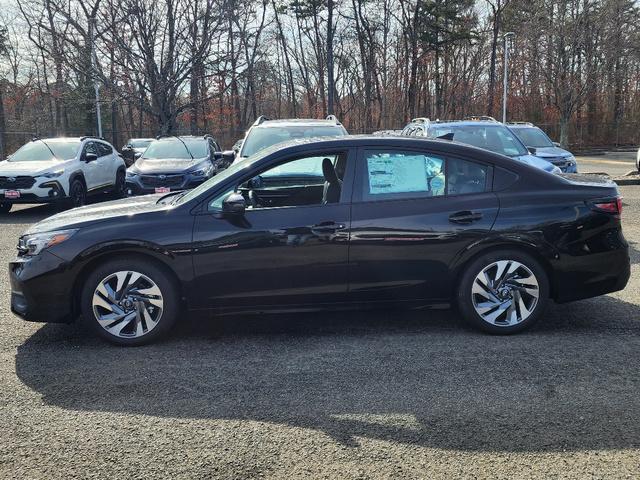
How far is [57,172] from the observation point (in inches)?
482

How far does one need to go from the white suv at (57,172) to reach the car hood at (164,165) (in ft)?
4.42

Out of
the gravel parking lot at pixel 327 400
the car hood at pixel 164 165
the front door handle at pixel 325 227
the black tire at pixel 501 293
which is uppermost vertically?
the car hood at pixel 164 165

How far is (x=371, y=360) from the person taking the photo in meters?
4.25

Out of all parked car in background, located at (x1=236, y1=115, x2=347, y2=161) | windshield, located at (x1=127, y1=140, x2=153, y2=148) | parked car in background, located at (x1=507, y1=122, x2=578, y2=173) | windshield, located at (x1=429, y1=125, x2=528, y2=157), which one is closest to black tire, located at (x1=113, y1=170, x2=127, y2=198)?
parked car in background, located at (x1=236, y1=115, x2=347, y2=161)

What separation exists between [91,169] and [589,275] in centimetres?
1190

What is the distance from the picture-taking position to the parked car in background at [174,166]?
12.3 m

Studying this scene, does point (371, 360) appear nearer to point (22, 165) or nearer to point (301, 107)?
point (22, 165)

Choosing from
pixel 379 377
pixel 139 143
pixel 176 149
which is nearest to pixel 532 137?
pixel 176 149

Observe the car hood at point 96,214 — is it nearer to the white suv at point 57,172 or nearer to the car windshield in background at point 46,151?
the white suv at point 57,172

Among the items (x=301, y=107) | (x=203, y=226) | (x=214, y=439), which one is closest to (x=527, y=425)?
(x=214, y=439)

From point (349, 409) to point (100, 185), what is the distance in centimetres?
1230

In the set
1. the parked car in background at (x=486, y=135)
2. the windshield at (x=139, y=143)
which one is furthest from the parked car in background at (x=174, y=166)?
the windshield at (x=139, y=143)

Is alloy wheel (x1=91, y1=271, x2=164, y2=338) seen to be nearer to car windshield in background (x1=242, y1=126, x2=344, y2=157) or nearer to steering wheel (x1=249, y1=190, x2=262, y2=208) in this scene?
steering wheel (x1=249, y1=190, x2=262, y2=208)

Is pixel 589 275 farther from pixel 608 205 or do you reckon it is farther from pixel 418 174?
pixel 418 174
